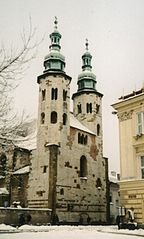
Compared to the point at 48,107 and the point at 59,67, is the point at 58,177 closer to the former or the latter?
the point at 48,107

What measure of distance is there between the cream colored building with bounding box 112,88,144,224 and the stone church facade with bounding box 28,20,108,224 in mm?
13894

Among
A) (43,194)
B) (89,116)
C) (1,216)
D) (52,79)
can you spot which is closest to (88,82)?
(89,116)

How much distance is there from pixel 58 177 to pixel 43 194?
7.42 feet

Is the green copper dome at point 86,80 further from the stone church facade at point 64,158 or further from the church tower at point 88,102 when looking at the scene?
the stone church facade at point 64,158

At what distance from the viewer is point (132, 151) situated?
71.2ft

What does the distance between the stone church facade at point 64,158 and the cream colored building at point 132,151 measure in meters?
13.9

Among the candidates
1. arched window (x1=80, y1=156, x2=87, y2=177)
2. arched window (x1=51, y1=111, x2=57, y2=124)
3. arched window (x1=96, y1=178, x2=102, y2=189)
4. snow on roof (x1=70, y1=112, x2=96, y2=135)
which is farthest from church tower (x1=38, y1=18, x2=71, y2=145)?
arched window (x1=96, y1=178, x2=102, y2=189)

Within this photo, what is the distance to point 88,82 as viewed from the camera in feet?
153

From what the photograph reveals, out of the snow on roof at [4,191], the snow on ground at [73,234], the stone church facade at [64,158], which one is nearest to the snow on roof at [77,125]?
the stone church facade at [64,158]

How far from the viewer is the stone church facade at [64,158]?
115 ft

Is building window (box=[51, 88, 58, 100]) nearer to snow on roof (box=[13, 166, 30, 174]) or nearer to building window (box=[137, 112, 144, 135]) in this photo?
snow on roof (box=[13, 166, 30, 174])

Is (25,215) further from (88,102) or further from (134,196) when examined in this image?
(88,102)

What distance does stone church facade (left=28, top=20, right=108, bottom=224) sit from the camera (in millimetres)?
35125

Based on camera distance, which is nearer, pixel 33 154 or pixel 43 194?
pixel 43 194
